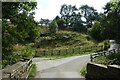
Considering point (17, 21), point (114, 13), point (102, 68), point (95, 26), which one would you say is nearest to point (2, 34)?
point (17, 21)

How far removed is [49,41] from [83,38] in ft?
26.0

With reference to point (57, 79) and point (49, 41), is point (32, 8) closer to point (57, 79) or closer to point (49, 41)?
point (57, 79)

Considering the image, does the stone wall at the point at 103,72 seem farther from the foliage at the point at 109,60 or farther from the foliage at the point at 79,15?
the foliage at the point at 79,15

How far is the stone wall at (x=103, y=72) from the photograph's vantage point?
37.1 feet

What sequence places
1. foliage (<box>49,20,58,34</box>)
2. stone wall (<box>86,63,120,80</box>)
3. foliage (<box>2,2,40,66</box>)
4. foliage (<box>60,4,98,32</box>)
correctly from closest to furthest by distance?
stone wall (<box>86,63,120,80</box>) → foliage (<box>2,2,40,66</box>) → foliage (<box>49,20,58,34</box>) → foliage (<box>60,4,98,32</box>)

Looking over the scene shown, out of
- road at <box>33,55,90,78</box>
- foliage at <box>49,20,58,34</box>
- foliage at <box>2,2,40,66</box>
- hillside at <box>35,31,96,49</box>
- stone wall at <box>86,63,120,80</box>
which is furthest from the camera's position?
foliage at <box>49,20,58,34</box>

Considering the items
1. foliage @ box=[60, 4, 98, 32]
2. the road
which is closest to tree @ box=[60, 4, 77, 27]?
foliage @ box=[60, 4, 98, 32]

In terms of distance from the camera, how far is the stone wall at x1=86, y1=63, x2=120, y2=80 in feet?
37.1

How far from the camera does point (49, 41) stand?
220 ft

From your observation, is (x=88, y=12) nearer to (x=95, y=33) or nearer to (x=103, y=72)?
(x=95, y=33)

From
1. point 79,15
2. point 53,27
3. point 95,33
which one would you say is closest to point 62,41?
point 53,27

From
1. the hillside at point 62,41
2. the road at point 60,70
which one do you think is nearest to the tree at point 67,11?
the hillside at point 62,41

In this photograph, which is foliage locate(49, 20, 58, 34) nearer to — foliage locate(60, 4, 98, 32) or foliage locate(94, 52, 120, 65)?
foliage locate(60, 4, 98, 32)

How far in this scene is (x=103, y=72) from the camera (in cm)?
1417
